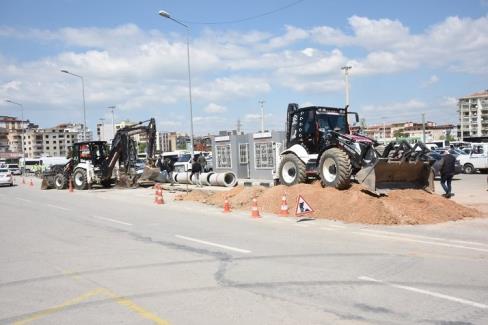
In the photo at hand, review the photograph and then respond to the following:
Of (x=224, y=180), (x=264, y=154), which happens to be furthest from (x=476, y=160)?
(x=224, y=180)

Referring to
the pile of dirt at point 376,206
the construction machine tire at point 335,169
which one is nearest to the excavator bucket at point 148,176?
the pile of dirt at point 376,206

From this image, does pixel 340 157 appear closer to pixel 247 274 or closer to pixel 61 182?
pixel 247 274

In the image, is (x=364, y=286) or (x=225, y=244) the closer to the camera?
(x=364, y=286)

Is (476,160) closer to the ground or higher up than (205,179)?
higher up

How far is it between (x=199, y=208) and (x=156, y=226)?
5.00m

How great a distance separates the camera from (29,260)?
9.35m

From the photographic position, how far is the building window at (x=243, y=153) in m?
34.6

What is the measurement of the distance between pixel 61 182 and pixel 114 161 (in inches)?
193

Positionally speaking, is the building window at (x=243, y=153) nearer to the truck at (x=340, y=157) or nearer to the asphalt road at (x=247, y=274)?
the truck at (x=340, y=157)

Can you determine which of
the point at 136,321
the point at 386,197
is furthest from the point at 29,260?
the point at 386,197

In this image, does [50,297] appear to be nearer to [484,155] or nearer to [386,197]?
[386,197]

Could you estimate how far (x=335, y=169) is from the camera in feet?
52.2

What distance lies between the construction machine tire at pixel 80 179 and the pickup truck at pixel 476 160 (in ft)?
80.4

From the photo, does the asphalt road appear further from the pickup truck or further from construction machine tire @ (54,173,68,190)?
the pickup truck
